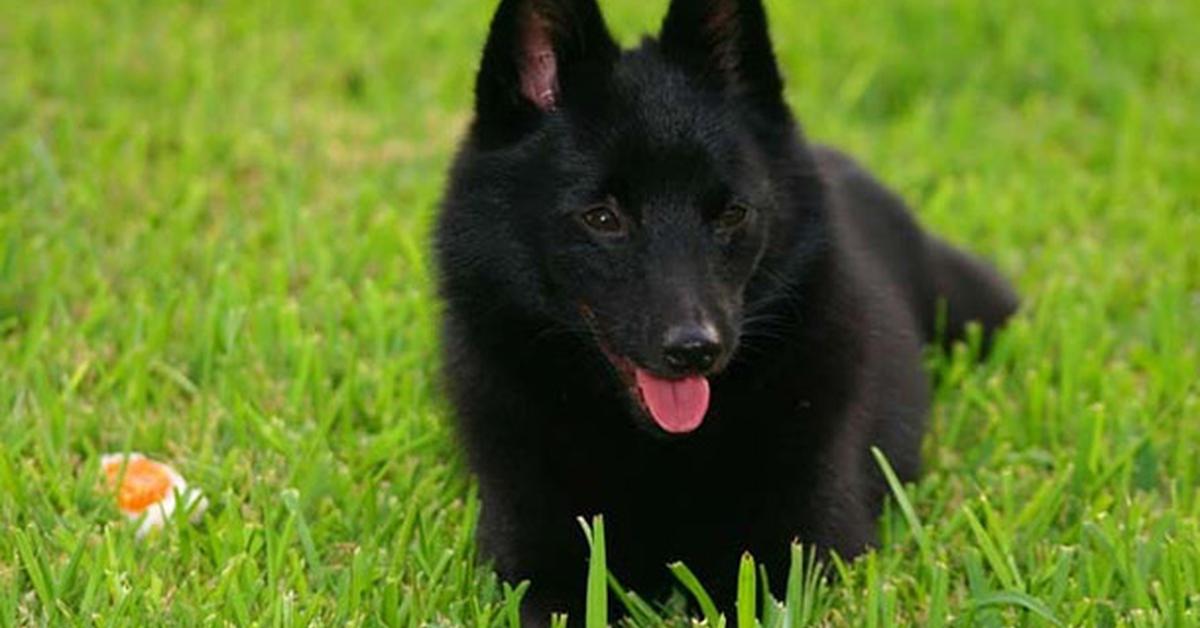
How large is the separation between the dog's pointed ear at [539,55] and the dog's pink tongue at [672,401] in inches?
23.5

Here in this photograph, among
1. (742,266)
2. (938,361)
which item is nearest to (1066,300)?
(938,361)

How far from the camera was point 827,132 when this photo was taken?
6977mm

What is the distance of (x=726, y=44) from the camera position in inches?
157

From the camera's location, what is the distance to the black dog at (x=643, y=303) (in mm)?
3768

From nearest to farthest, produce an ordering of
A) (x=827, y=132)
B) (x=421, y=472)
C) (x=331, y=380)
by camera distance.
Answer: (x=421, y=472) < (x=331, y=380) < (x=827, y=132)

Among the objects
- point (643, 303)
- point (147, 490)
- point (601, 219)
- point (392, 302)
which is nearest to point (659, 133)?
point (601, 219)

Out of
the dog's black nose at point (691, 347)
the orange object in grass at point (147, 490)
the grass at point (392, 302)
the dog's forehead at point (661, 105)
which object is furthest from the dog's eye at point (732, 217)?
the orange object in grass at point (147, 490)

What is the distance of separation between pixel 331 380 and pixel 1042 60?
3.75m

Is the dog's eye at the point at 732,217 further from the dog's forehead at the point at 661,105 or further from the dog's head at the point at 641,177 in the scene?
the dog's forehead at the point at 661,105

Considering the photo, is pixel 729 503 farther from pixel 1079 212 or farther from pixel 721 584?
pixel 1079 212

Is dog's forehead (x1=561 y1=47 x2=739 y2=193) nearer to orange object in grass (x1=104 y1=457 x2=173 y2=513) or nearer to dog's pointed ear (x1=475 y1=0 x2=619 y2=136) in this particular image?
dog's pointed ear (x1=475 y1=0 x2=619 y2=136)

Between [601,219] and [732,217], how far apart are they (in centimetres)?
26

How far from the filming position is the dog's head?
146 inches

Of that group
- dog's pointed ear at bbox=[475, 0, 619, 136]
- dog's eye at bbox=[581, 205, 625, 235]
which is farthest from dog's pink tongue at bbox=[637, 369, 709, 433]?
dog's pointed ear at bbox=[475, 0, 619, 136]
